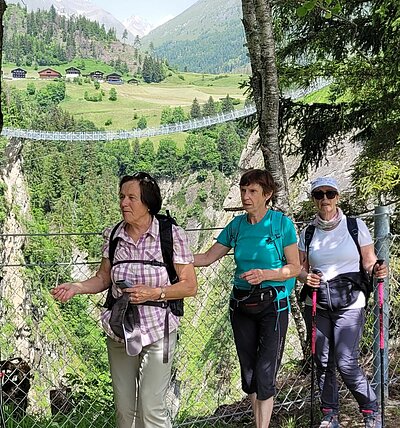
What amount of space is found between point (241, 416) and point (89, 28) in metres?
175

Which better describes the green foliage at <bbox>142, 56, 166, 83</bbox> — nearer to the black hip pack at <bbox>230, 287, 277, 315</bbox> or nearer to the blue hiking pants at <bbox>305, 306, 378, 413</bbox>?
the blue hiking pants at <bbox>305, 306, 378, 413</bbox>

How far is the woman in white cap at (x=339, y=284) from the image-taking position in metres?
3.10

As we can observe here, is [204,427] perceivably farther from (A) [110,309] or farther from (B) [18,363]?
(B) [18,363]

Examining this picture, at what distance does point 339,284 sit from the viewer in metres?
3.10

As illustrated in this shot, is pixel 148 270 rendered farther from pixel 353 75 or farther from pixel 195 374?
pixel 353 75

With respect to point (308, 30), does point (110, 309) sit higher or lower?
lower

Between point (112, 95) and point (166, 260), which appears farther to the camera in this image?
point (112, 95)

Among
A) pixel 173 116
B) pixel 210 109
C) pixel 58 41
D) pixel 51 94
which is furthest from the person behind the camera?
pixel 58 41

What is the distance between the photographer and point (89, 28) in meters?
168

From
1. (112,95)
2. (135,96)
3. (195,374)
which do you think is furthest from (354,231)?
(135,96)

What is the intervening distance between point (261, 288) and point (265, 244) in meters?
0.22

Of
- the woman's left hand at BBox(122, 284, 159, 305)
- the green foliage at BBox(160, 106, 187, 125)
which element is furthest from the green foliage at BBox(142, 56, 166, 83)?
the woman's left hand at BBox(122, 284, 159, 305)

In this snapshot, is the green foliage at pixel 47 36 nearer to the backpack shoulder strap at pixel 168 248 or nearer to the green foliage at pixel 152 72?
the green foliage at pixel 152 72

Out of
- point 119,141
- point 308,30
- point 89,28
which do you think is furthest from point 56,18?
point 308,30
